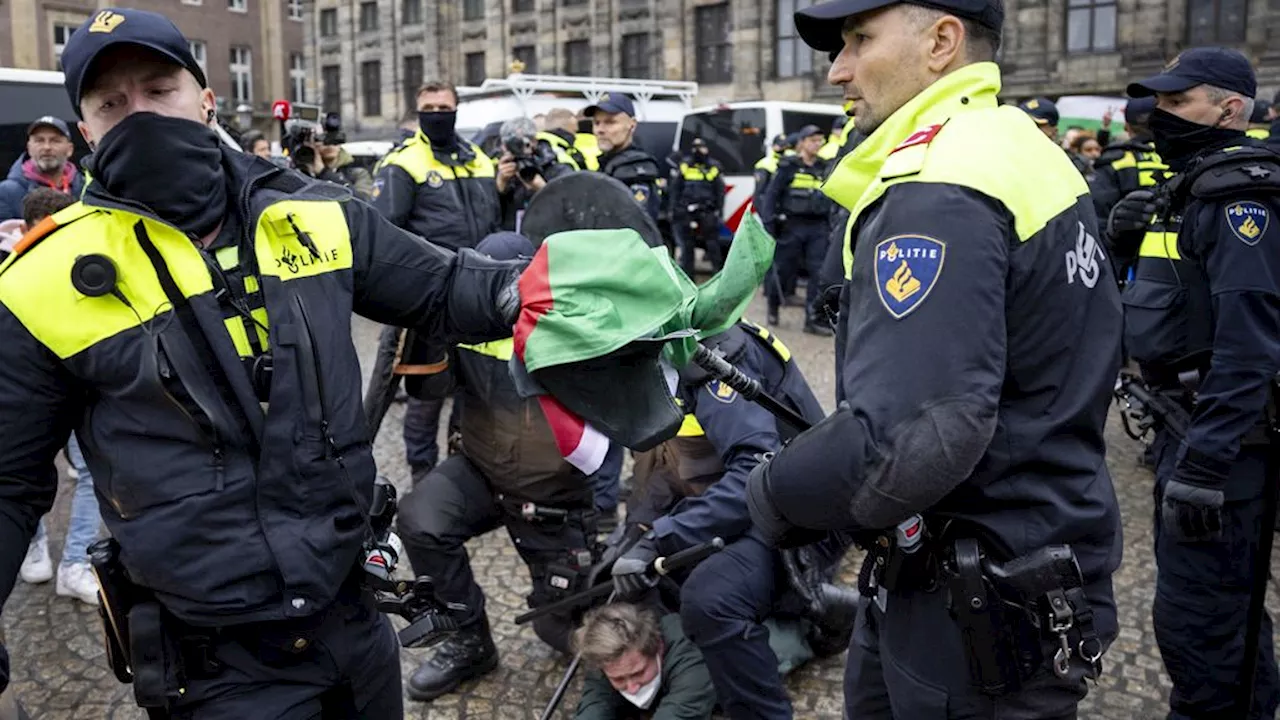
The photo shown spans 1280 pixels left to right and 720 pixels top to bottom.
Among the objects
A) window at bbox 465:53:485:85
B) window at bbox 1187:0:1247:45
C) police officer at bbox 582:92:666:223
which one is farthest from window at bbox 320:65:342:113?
police officer at bbox 582:92:666:223

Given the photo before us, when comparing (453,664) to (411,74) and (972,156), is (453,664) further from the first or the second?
(411,74)

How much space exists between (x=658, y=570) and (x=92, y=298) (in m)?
2.01

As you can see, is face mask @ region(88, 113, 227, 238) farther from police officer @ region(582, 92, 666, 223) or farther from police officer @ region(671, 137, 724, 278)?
police officer @ region(671, 137, 724, 278)

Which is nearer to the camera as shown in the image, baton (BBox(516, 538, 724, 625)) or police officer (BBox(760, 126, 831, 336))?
baton (BBox(516, 538, 724, 625))

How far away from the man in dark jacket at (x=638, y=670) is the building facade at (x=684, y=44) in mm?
21058

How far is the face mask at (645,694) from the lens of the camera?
3.55 metres

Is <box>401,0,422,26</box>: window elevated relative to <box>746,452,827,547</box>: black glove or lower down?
elevated

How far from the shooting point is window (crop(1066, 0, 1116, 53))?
74.3 feet

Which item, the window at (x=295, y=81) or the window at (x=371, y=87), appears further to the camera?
the window at (x=295, y=81)

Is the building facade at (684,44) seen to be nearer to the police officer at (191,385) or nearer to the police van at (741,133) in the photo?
the police van at (741,133)

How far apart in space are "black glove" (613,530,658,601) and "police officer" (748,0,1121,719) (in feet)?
4.39

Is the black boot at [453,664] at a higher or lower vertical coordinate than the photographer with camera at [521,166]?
lower

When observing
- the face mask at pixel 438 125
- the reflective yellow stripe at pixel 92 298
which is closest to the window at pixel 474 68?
the face mask at pixel 438 125

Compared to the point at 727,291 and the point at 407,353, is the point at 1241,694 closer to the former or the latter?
the point at 727,291
